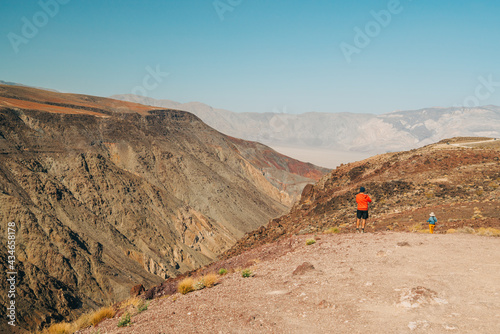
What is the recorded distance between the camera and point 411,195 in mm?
17016

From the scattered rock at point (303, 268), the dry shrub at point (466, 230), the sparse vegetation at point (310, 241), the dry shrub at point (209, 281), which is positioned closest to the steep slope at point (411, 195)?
the dry shrub at point (466, 230)

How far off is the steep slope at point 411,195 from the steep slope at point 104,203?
56.7 ft

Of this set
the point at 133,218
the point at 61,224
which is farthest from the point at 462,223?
the point at 133,218

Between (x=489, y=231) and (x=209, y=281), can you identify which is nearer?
(x=209, y=281)

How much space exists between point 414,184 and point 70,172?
4015 centimetres

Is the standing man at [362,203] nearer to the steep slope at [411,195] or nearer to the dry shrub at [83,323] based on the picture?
the steep slope at [411,195]

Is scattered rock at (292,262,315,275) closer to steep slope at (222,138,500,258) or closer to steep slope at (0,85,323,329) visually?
steep slope at (222,138,500,258)

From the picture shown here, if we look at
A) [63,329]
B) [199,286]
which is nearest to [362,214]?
[199,286]

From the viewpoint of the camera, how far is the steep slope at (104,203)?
99.1ft

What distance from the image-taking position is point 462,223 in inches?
475

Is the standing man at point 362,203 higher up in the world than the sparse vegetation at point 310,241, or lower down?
higher up

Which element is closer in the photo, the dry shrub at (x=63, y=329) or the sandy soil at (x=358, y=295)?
the sandy soil at (x=358, y=295)

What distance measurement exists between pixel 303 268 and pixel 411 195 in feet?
33.5

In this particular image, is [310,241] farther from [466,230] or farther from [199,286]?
[466,230]
